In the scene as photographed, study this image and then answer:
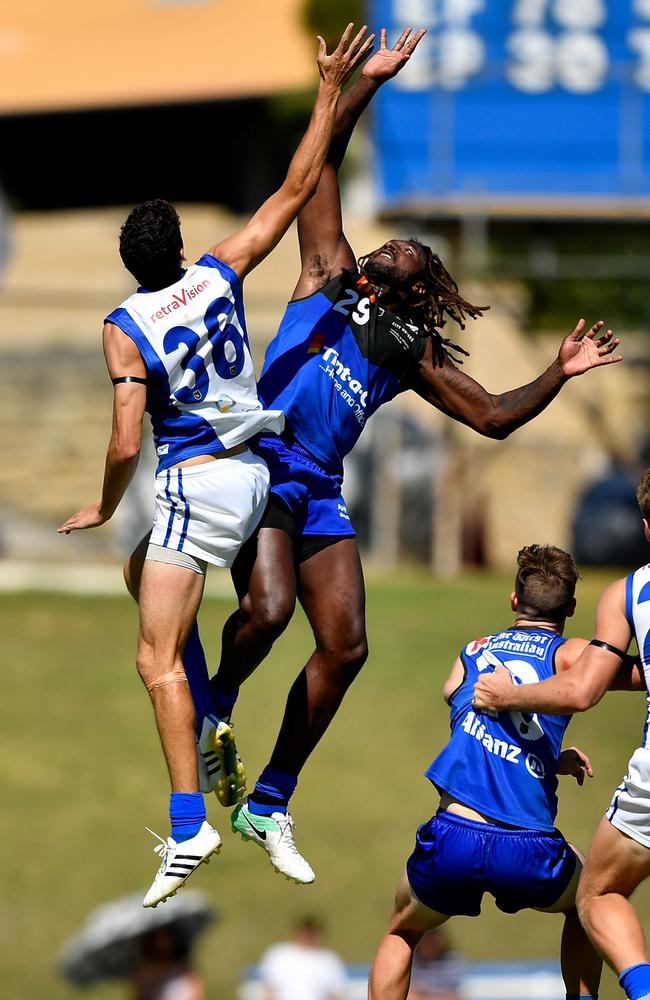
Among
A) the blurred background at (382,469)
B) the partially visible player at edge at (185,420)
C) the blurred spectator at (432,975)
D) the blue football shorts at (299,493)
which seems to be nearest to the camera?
the partially visible player at edge at (185,420)

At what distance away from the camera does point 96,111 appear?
125ft

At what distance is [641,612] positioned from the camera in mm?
6199

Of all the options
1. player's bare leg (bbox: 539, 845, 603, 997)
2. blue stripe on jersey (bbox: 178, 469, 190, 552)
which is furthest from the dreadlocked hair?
player's bare leg (bbox: 539, 845, 603, 997)

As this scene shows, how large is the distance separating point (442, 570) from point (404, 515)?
3.49ft

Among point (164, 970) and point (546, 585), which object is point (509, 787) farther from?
point (164, 970)

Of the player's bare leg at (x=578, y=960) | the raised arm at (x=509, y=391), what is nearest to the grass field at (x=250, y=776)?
the player's bare leg at (x=578, y=960)

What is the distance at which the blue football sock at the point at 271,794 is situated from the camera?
6.70m

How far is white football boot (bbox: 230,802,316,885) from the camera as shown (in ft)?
21.5

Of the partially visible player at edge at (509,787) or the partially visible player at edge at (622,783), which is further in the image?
the partially visible player at edge at (509,787)

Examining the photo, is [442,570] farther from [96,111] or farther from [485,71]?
[96,111]

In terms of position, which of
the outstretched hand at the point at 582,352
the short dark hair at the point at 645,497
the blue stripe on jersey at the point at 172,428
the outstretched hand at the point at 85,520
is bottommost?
the outstretched hand at the point at 85,520

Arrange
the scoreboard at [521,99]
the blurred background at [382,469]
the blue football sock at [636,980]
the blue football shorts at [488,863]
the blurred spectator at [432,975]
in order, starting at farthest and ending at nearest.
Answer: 1. the scoreboard at [521,99]
2. the blurred background at [382,469]
3. the blurred spectator at [432,975]
4. the blue football shorts at [488,863]
5. the blue football sock at [636,980]

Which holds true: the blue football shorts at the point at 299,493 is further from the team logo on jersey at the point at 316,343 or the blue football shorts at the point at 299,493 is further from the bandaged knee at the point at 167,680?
the bandaged knee at the point at 167,680

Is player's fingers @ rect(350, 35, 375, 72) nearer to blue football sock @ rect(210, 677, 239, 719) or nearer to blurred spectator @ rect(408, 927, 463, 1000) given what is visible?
blue football sock @ rect(210, 677, 239, 719)
